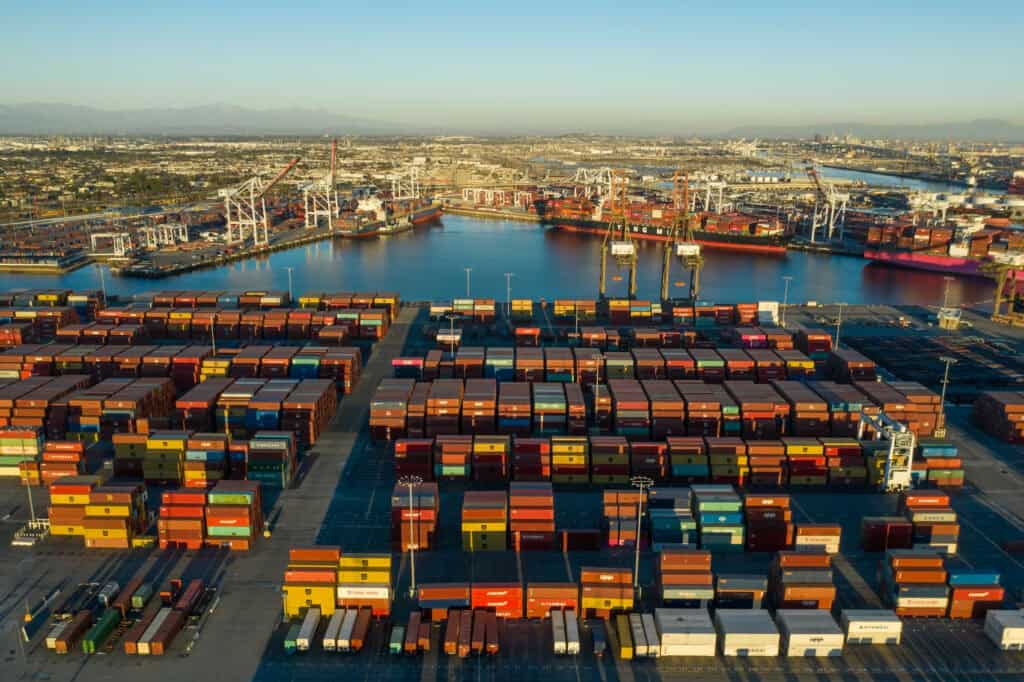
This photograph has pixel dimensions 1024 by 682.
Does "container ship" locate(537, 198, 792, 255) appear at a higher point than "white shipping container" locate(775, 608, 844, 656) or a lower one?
higher

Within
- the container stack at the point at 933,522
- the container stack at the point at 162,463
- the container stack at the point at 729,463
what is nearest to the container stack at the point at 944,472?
the container stack at the point at 933,522

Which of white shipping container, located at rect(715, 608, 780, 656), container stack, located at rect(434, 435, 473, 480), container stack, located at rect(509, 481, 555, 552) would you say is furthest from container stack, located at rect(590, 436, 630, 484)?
white shipping container, located at rect(715, 608, 780, 656)

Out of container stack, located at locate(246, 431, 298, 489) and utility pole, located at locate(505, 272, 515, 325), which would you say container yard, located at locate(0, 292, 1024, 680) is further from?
utility pole, located at locate(505, 272, 515, 325)

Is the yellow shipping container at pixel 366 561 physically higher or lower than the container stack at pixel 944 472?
higher

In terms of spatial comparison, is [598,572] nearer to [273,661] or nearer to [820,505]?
[273,661]

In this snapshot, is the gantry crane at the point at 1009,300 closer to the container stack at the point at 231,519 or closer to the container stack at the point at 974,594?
the container stack at the point at 974,594

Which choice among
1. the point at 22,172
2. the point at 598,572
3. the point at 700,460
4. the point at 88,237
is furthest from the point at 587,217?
the point at 22,172

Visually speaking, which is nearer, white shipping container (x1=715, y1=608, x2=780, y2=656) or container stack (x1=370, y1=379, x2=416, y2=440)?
white shipping container (x1=715, y1=608, x2=780, y2=656)
